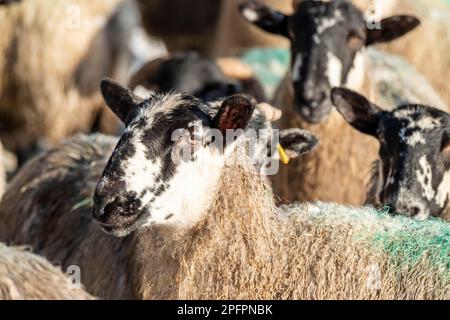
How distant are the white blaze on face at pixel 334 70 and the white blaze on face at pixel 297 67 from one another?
0.16 meters

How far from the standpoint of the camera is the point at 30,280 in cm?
522

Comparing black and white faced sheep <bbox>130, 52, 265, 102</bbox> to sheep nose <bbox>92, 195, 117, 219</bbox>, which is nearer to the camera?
sheep nose <bbox>92, 195, 117, 219</bbox>

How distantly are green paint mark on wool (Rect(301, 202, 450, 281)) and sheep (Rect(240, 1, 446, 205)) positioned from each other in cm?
164

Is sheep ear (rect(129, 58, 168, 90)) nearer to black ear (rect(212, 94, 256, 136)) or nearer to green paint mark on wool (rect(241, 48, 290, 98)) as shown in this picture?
green paint mark on wool (rect(241, 48, 290, 98))

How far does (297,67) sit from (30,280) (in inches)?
98.3

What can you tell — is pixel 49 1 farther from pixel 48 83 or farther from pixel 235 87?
pixel 235 87

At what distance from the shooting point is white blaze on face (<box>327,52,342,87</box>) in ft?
23.4

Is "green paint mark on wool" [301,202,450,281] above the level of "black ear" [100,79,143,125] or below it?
below

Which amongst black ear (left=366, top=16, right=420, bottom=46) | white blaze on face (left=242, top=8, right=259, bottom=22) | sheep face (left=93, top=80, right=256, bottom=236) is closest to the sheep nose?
sheep face (left=93, top=80, right=256, bottom=236)

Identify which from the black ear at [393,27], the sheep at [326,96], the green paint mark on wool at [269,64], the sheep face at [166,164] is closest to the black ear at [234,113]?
the sheep face at [166,164]

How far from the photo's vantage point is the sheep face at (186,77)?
28.7ft

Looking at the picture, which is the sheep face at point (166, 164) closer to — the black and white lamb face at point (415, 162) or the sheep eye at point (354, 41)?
the black and white lamb face at point (415, 162)

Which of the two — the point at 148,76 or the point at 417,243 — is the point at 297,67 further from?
the point at 417,243
